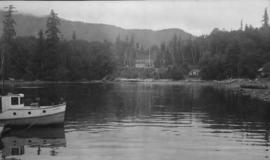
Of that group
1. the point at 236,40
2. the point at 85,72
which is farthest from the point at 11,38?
the point at 236,40

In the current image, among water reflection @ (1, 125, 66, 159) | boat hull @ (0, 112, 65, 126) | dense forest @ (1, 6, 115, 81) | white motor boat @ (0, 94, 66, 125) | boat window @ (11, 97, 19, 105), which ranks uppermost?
dense forest @ (1, 6, 115, 81)

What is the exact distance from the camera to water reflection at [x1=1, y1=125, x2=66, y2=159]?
29.8 m

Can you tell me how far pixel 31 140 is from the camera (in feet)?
112

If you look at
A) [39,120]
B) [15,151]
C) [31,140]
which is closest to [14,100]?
[39,120]

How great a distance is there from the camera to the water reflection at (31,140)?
97.6 feet

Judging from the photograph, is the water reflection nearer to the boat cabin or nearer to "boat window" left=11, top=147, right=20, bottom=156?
"boat window" left=11, top=147, right=20, bottom=156

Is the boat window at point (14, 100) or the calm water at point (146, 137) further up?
the boat window at point (14, 100)

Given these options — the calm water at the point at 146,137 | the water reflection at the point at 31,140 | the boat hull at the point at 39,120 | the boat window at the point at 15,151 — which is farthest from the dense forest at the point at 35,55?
the boat window at the point at 15,151

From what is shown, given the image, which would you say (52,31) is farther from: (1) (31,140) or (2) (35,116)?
(1) (31,140)

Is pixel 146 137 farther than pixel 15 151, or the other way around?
pixel 146 137

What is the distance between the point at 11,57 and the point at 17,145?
145 meters

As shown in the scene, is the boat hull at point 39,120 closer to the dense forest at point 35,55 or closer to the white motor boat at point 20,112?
the white motor boat at point 20,112

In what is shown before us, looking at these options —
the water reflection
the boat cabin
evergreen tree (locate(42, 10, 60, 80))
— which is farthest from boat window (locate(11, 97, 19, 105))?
evergreen tree (locate(42, 10, 60, 80))

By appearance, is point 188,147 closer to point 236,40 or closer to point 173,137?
point 173,137
